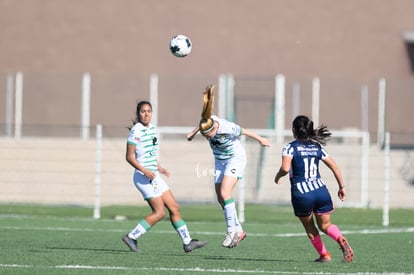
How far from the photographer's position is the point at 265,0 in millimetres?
35219

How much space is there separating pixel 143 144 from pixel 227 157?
3.76 ft

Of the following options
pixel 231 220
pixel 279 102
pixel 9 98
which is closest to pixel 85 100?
pixel 9 98

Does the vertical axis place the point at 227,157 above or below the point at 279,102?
below

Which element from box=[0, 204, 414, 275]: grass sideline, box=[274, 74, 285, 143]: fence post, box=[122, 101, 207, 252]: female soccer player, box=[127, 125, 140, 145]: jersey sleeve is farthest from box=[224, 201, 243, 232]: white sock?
box=[274, 74, 285, 143]: fence post

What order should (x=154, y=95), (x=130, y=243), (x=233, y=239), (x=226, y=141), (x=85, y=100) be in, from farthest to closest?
1. (x=154, y=95)
2. (x=85, y=100)
3. (x=226, y=141)
4. (x=130, y=243)
5. (x=233, y=239)

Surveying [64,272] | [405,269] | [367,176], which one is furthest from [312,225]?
[367,176]

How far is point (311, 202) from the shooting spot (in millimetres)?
14344

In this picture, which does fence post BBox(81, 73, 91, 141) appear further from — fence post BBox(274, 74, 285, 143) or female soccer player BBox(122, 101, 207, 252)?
female soccer player BBox(122, 101, 207, 252)

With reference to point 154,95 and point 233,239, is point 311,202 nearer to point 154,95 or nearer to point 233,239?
point 233,239

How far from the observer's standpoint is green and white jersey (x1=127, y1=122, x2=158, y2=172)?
52.0ft

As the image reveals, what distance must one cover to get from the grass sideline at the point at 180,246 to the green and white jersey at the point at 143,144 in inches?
45.8

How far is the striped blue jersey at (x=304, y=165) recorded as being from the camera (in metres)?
14.4

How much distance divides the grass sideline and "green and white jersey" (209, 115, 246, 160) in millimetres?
1295

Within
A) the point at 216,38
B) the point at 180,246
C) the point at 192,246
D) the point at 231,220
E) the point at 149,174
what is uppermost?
the point at 216,38
